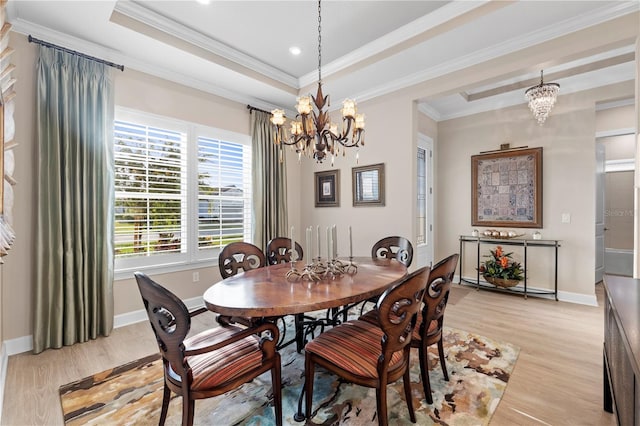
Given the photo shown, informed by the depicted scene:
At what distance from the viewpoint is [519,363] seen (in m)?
2.37

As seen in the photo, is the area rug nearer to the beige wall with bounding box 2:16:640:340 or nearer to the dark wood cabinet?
the dark wood cabinet

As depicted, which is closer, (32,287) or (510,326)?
(32,287)

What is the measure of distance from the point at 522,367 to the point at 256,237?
3.31m

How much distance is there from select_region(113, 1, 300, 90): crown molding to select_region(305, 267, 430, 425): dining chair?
314cm

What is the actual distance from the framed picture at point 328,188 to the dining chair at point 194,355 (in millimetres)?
3031

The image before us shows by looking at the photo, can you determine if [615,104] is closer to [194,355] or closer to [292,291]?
[292,291]

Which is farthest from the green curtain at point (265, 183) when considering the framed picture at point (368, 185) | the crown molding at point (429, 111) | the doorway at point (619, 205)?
the doorway at point (619, 205)

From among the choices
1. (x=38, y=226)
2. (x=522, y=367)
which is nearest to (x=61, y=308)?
(x=38, y=226)

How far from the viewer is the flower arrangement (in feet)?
13.8

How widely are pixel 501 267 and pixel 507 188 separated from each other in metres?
1.23

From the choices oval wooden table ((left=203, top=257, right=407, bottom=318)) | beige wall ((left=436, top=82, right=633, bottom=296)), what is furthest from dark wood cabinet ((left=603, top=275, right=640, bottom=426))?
beige wall ((left=436, top=82, right=633, bottom=296))

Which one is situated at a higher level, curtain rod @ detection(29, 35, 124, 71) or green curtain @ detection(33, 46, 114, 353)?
curtain rod @ detection(29, 35, 124, 71)

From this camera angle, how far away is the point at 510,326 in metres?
3.13

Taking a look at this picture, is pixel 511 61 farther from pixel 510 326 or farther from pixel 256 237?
pixel 256 237
